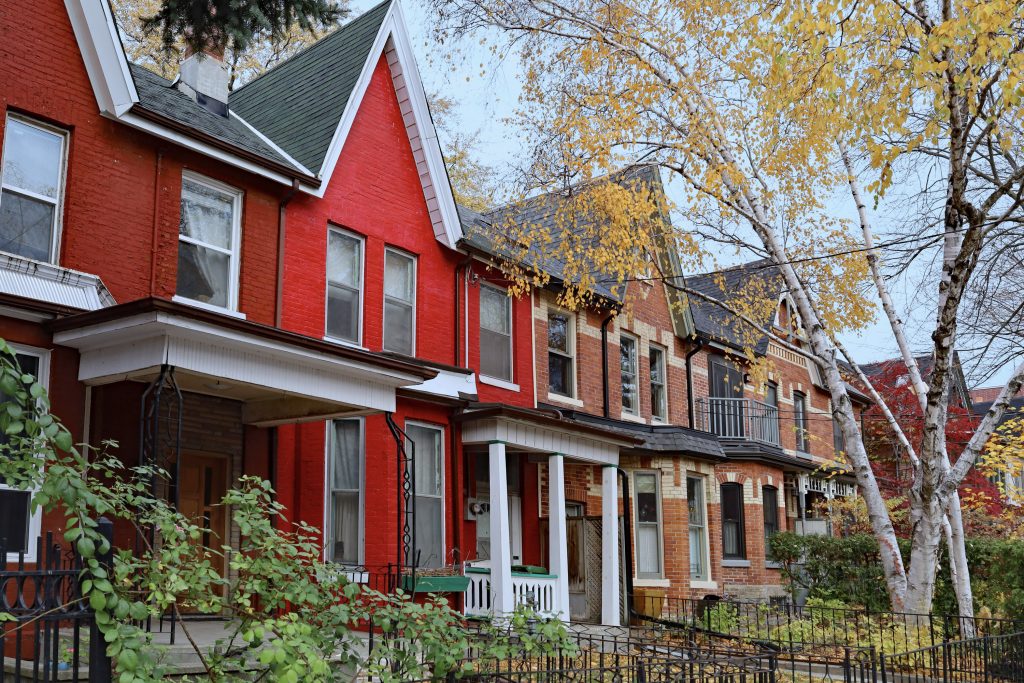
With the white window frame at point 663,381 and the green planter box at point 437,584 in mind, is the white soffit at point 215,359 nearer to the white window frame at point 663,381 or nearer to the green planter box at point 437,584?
the green planter box at point 437,584

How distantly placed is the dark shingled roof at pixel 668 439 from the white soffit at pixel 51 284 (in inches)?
443

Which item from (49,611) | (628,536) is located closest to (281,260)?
(628,536)

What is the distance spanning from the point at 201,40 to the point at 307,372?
196 inches

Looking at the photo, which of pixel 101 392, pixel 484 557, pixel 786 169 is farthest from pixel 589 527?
pixel 101 392

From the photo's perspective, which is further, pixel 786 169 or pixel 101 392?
pixel 786 169

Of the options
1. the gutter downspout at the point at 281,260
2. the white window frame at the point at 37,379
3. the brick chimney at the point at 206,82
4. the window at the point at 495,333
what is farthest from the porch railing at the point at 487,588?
the brick chimney at the point at 206,82

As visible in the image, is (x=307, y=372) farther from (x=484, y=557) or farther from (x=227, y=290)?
(x=484, y=557)

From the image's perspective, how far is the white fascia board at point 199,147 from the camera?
12680mm

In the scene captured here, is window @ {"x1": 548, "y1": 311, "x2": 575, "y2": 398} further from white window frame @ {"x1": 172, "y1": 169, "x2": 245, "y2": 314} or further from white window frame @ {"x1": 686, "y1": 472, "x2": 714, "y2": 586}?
white window frame @ {"x1": 172, "y1": 169, "x2": 245, "y2": 314}

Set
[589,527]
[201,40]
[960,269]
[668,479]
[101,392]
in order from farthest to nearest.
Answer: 1. [668,479]
2. [589,527]
3. [960,269]
4. [101,392]
5. [201,40]

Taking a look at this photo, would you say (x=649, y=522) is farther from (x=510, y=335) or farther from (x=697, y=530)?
(x=510, y=335)

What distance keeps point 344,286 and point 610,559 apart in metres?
7.07

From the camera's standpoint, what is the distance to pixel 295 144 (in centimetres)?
1627

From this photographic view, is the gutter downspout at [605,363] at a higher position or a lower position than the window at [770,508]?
higher
